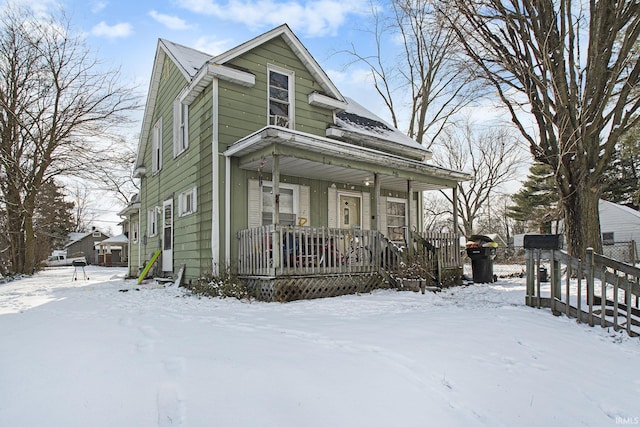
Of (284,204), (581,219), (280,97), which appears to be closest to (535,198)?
(581,219)

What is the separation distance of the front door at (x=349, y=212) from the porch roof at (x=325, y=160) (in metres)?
0.48

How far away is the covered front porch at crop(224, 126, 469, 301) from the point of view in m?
8.00

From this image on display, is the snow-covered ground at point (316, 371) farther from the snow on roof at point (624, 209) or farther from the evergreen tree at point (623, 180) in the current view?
the evergreen tree at point (623, 180)

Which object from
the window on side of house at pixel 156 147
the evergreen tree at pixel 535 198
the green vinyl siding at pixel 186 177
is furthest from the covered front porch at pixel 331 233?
the evergreen tree at pixel 535 198

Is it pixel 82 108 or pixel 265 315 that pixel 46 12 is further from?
pixel 265 315

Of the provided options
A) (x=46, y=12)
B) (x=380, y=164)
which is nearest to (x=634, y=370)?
(x=380, y=164)

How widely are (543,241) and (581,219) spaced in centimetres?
458

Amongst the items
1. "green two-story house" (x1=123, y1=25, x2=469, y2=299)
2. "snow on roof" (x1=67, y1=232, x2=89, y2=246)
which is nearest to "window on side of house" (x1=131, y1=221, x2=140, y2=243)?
"green two-story house" (x1=123, y1=25, x2=469, y2=299)

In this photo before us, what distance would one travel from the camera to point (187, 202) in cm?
1088

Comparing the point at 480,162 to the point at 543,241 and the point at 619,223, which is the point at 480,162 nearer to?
the point at 619,223

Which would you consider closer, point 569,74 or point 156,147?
point 569,74

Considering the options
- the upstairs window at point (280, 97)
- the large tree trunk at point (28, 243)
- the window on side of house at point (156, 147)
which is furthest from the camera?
the large tree trunk at point (28, 243)

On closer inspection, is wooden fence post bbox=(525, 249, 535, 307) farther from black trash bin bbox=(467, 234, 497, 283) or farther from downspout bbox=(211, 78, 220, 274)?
downspout bbox=(211, 78, 220, 274)

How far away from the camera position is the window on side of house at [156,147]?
43.9ft
